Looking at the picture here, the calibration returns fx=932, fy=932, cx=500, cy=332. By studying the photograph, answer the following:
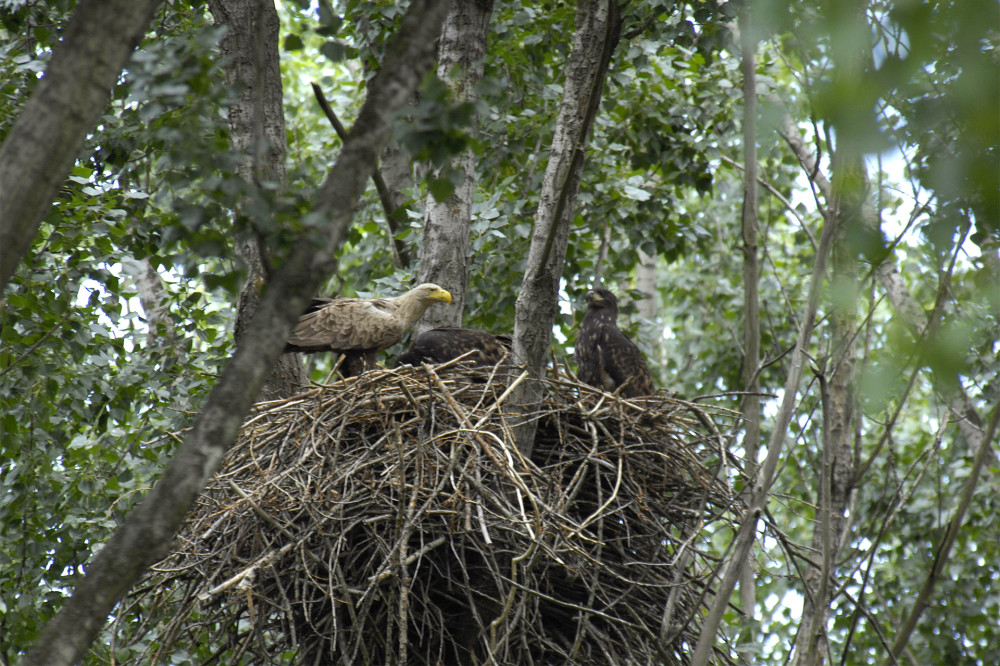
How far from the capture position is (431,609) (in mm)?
3844

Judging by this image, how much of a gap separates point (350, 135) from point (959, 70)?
1.25m

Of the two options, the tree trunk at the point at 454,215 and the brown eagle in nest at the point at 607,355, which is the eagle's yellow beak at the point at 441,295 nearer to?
the tree trunk at the point at 454,215

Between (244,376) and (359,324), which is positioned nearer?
(244,376)

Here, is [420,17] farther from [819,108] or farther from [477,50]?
[477,50]

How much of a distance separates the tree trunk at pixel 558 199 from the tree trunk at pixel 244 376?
152cm

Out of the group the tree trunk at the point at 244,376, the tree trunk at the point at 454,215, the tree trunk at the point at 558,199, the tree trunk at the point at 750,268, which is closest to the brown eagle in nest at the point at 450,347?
the tree trunk at the point at 454,215

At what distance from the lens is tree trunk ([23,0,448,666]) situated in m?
1.82

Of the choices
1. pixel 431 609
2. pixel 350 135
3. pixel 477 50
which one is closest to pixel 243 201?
pixel 350 135

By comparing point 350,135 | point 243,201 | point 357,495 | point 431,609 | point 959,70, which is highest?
point 959,70

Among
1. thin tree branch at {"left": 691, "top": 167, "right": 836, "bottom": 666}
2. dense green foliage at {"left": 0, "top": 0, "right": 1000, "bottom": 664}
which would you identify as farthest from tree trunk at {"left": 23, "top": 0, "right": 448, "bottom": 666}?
thin tree branch at {"left": 691, "top": 167, "right": 836, "bottom": 666}

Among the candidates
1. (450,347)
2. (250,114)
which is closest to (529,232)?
(450,347)

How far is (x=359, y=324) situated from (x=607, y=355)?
1.52 metres

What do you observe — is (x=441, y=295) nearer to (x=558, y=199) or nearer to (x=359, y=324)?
(x=359, y=324)

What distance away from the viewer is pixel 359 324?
563cm
